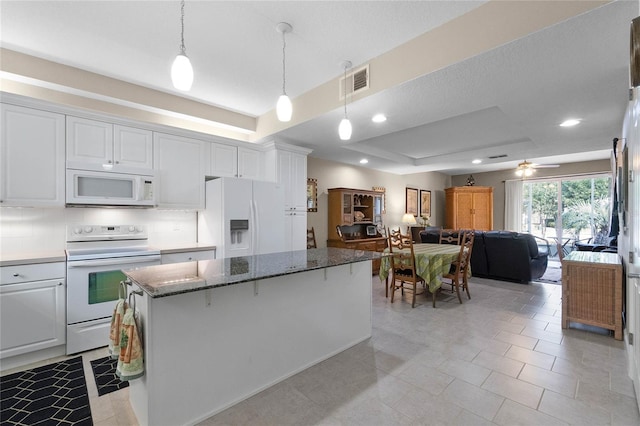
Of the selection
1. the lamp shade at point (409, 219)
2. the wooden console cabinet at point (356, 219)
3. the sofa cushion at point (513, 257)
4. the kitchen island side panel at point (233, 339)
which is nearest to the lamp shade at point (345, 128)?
the kitchen island side panel at point (233, 339)

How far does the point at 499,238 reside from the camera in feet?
16.6

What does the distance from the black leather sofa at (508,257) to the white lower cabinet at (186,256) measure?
15.4 feet

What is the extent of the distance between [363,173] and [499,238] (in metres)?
2.98

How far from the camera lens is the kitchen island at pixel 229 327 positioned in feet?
5.27

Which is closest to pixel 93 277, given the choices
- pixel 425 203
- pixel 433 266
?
pixel 433 266

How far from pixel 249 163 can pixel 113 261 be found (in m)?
2.05

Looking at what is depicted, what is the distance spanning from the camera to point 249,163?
412 cm

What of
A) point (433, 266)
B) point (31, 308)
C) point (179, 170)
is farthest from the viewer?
point (433, 266)

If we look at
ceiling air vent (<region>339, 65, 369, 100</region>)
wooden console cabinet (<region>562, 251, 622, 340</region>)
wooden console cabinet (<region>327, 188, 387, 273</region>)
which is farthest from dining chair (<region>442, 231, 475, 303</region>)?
ceiling air vent (<region>339, 65, 369, 100</region>)

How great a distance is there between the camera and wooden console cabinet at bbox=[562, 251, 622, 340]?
2.82 meters

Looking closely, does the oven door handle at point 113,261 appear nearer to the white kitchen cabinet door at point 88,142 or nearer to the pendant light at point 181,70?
the white kitchen cabinet door at point 88,142

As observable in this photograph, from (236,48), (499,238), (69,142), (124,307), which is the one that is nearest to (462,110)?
(236,48)

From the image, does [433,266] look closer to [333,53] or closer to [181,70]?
[333,53]

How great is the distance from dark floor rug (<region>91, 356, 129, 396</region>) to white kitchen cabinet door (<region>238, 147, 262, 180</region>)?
98.3 inches
